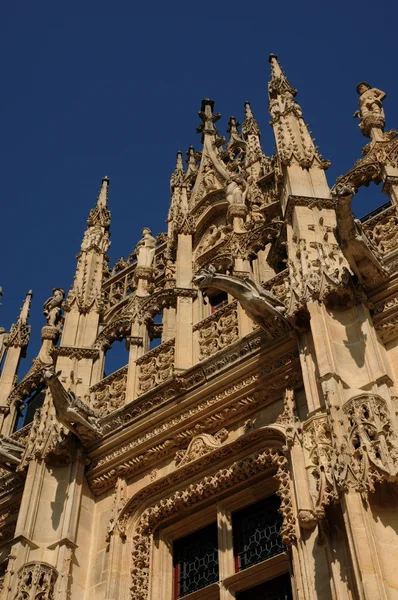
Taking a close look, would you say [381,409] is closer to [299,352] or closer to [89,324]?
[299,352]

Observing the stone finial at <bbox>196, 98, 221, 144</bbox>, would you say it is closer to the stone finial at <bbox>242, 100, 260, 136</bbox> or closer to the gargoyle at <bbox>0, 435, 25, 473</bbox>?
the stone finial at <bbox>242, 100, 260, 136</bbox>

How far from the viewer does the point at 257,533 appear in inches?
459

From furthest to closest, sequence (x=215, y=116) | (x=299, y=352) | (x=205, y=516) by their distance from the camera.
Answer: (x=215, y=116), (x=205, y=516), (x=299, y=352)

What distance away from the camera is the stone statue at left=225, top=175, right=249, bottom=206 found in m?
17.0

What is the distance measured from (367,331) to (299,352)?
1.06 meters

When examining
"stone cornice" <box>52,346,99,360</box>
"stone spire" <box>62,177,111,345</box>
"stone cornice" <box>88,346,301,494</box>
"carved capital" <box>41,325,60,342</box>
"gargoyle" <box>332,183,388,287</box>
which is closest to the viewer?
"gargoyle" <box>332,183,388,287</box>

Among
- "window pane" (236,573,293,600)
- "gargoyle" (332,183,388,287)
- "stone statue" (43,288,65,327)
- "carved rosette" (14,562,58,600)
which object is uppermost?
"stone statue" (43,288,65,327)

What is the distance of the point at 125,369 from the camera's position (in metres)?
15.3

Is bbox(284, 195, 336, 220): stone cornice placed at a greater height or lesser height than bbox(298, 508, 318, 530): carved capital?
greater

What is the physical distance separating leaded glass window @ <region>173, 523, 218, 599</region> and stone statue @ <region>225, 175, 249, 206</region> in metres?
6.70

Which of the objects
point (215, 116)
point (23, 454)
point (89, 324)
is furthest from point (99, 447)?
point (215, 116)

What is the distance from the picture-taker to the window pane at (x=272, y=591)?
424 inches

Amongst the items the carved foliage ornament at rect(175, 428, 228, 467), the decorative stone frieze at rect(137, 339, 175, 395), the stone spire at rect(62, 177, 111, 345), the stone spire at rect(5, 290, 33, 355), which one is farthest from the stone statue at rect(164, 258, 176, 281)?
the stone spire at rect(5, 290, 33, 355)

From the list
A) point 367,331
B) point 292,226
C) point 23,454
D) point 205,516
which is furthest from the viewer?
point 23,454
